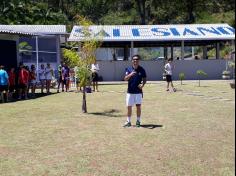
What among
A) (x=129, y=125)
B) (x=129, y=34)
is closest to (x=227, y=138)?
(x=129, y=125)

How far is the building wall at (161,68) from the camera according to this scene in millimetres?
32594

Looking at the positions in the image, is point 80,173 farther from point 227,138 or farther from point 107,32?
point 107,32

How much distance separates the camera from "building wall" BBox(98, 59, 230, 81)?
107ft

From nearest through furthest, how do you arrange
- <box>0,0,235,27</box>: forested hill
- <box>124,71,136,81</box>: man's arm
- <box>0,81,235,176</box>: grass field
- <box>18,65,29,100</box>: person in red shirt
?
<box>0,81,235,176</box>: grass field → <box>124,71,136,81</box>: man's arm → <box>18,65,29,100</box>: person in red shirt → <box>0,0,235,27</box>: forested hill

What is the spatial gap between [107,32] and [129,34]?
149cm

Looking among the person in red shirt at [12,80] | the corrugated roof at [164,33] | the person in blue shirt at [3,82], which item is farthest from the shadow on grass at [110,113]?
the corrugated roof at [164,33]

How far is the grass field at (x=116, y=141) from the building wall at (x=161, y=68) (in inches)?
667

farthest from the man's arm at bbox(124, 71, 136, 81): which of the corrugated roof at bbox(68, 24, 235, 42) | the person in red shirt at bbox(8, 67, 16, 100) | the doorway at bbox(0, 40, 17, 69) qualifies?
the corrugated roof at bbox(68, 24, 235, 42)

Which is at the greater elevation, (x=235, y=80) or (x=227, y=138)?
(x=235, y=80)

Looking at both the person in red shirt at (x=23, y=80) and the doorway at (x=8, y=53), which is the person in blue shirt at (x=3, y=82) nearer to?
the person in red shirt at (x=23, y=80)

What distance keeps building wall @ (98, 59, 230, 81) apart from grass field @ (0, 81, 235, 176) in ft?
55.6

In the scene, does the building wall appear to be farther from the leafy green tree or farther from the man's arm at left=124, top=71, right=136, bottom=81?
the man's arm at left=124, top=71, right=136, bottom=81

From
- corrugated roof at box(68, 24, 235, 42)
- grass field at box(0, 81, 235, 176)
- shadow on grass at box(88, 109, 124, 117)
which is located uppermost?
corrugated roof at box(68, 24, 235, 42)

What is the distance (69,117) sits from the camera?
1319 cm
